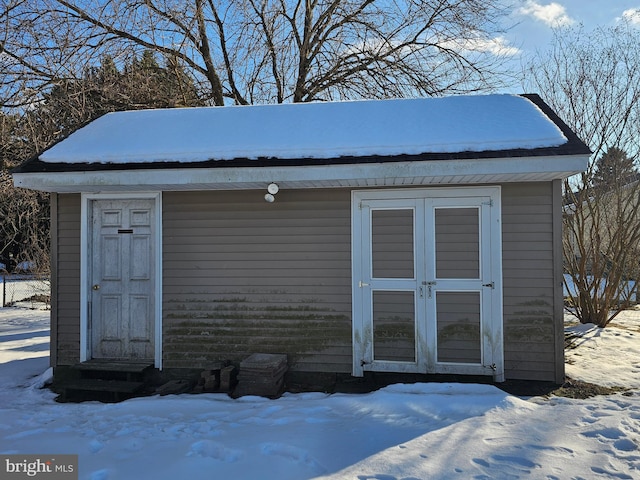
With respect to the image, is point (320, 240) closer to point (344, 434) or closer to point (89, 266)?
point (344, 434)

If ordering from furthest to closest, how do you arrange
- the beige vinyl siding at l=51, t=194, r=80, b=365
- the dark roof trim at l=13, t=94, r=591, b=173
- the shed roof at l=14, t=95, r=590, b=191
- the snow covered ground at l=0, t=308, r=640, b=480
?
the beige vinyl siding at l=51, t=194, r=80, b=365
the shed roof at l=14, t=95, r=590, b=191
the dark roof trim at l=13, t=94, r=591, b=173
the snow covered ground at l=0, t=308, r=640, b=480

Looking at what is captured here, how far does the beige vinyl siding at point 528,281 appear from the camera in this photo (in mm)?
4754

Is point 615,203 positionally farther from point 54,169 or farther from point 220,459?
point 54,169

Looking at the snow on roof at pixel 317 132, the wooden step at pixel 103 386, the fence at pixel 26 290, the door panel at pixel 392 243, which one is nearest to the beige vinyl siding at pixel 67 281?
the wooden step at pixel 103 386

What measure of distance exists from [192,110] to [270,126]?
1.57m

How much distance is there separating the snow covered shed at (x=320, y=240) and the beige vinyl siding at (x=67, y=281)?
2 centimetres

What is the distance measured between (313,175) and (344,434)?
8.33 feet

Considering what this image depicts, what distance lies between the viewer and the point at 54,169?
479 centimetres

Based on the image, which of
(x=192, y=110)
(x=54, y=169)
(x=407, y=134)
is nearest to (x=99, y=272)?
(x=54, y=169)

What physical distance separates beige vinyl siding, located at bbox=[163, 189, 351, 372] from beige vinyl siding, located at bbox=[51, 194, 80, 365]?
117 centimetres

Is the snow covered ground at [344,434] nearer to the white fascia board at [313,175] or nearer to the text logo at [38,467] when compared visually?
the text logo at [38,467]

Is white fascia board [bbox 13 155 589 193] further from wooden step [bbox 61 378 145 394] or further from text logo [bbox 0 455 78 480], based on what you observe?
text logo [bbox 0 455 78 480]

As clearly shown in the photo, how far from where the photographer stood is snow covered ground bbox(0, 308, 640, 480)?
2814 mm

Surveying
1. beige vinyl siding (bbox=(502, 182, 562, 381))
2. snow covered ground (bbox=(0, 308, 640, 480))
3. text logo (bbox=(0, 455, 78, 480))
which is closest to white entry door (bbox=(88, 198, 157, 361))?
snow covered ground (bbox=(0, 308, 640, 480))
